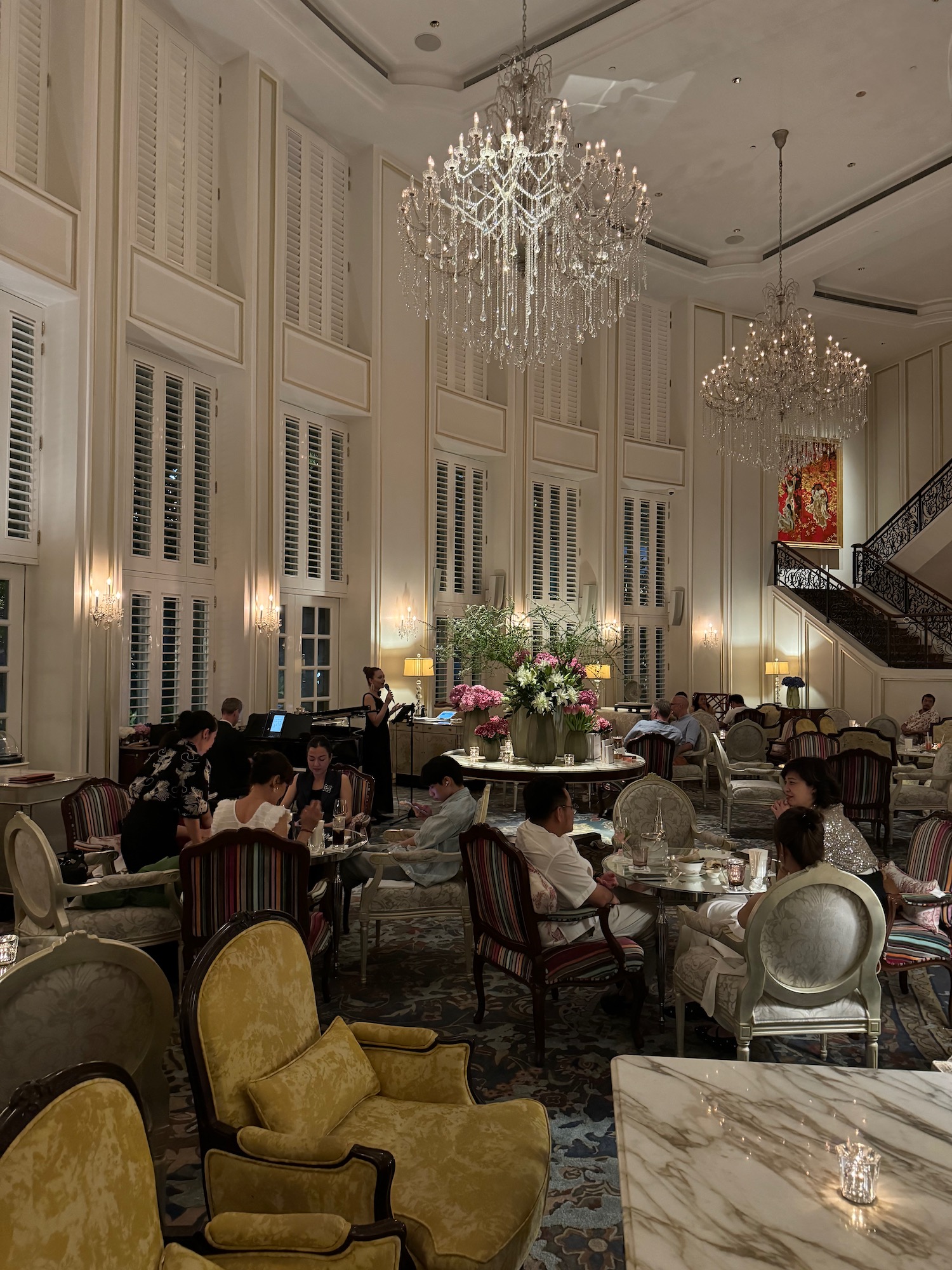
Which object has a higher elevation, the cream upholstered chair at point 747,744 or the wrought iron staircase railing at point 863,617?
the wrought iron staircase railing at point 863,617

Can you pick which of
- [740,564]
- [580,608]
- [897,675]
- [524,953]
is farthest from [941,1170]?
[740,564]

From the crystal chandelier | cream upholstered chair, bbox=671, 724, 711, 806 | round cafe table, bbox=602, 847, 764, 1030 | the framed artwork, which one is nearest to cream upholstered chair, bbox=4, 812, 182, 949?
round cafe table, bbox=602, 847, 764, 1030

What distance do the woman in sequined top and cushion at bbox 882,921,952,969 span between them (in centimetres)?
16

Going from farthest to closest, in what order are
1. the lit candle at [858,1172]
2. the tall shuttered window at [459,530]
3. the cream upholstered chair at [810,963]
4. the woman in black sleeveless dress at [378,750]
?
the tall shuttered window at [459,530], the woman in black sleeveless dress at [378,750], the cream upholstered chair at [810,963], the lit candle at [858,1172]

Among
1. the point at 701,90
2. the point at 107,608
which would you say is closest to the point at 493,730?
the point at 107,608

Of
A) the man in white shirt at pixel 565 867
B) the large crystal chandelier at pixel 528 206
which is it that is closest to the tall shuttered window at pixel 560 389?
the large crystal chandelier at pixel 528 206

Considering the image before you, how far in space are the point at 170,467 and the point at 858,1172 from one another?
9.04 metres

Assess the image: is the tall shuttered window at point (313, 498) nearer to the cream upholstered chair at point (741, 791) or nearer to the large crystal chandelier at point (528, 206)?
the large crystal chandelier at point (528, 206)

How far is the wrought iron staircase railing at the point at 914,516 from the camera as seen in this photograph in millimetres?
16625

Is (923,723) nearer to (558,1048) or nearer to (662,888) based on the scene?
(662,888)

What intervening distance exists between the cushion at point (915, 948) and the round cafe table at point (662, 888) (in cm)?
61

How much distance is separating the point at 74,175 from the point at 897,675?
13346mm

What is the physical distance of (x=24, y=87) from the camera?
7590 mm

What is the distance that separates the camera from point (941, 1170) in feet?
5.78
